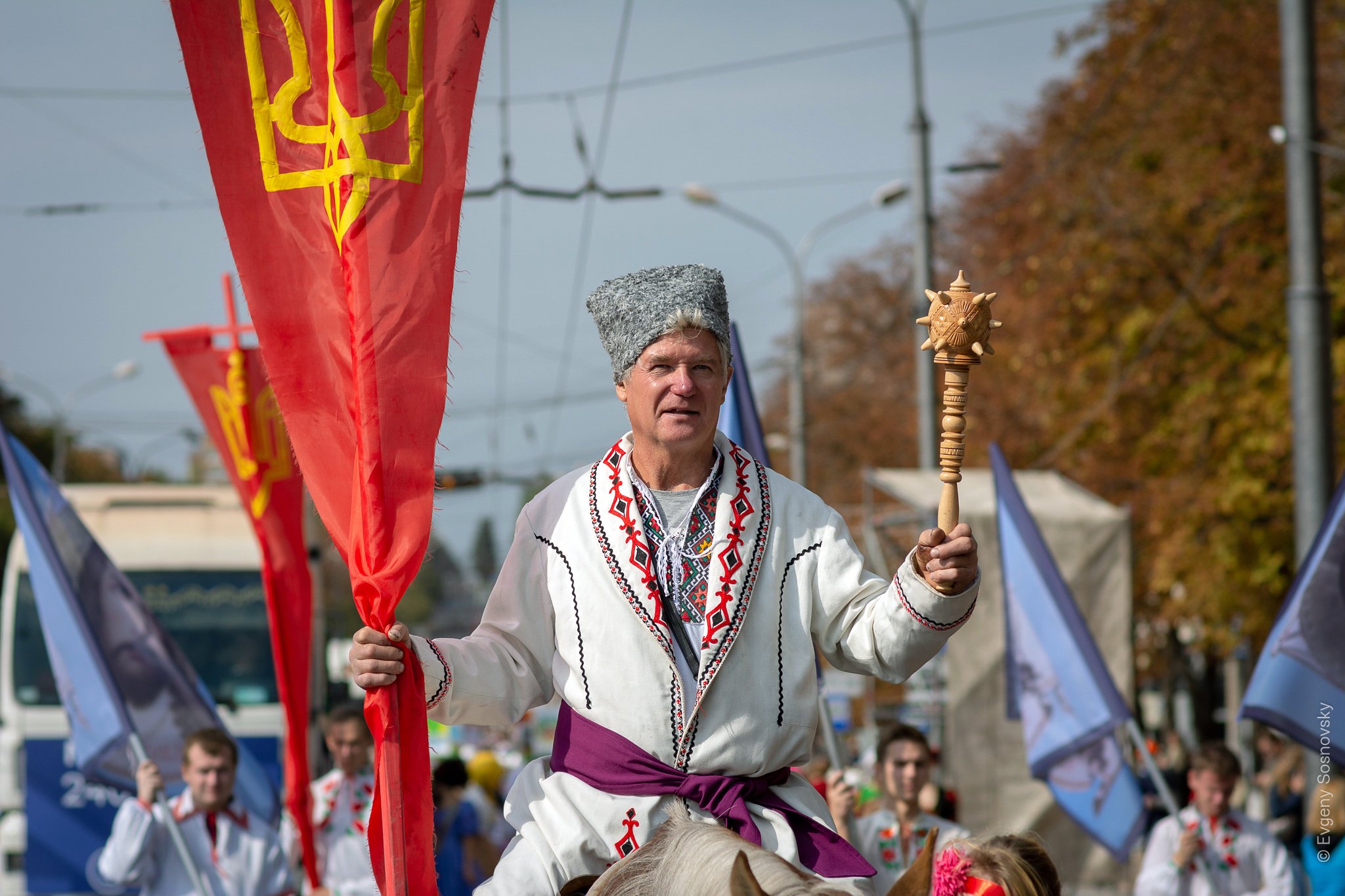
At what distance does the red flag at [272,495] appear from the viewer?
279 inches

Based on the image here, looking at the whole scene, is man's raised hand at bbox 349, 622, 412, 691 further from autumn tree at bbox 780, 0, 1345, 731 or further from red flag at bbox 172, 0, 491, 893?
autumn tree at bbox 780, 0, 1345, 731

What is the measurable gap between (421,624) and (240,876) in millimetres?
62126

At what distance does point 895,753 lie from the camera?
265 inches

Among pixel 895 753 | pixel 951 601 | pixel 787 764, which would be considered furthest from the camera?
pixel 895 753

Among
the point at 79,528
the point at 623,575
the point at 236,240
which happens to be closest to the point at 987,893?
the point at 623,575

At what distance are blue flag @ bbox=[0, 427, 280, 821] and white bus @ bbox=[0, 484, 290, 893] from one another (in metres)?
4.46

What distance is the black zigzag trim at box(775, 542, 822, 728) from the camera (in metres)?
3.26

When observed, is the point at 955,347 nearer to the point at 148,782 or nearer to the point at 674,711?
the point at 674,711

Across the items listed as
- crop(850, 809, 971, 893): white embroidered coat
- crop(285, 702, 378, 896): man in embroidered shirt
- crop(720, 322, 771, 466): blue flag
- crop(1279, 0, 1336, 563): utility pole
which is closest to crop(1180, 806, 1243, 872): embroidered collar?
crop(850, 809, 971, 893): white embroidered coat

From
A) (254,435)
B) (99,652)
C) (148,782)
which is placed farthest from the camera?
(254,435)

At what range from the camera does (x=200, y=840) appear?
23.0 feet

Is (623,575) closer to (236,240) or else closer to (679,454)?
(679,454)

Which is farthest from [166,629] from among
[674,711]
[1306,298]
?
[674,711]

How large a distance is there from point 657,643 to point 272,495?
5.23 m
